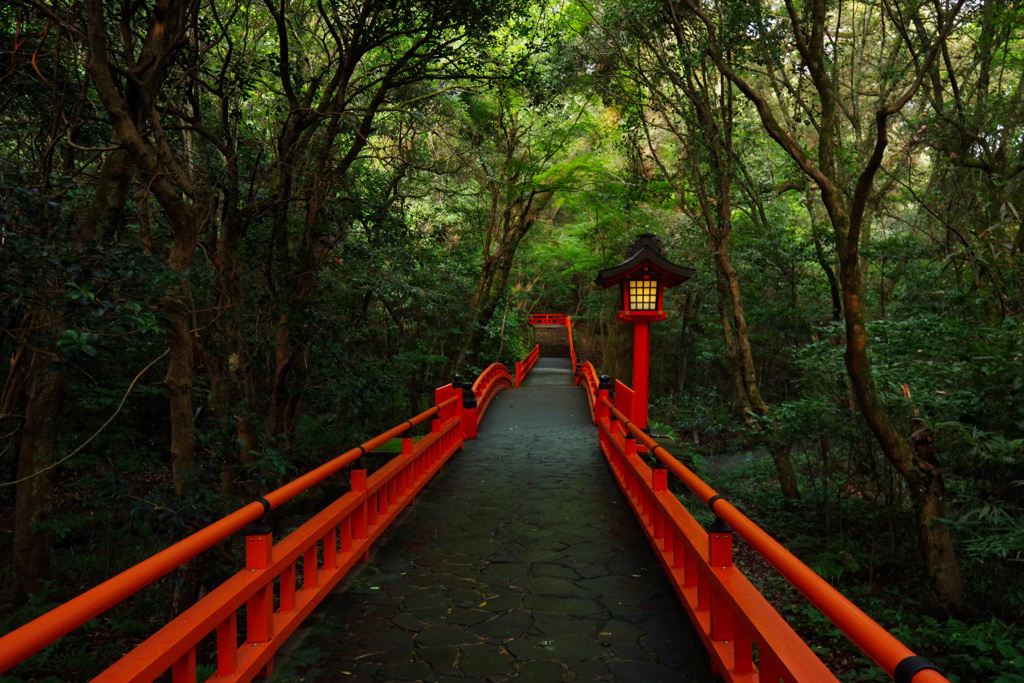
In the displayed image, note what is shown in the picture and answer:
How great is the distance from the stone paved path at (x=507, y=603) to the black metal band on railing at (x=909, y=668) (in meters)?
2.11

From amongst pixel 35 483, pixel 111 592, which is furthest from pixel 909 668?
pixel 35 483

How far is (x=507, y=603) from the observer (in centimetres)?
474

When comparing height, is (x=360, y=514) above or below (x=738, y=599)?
below

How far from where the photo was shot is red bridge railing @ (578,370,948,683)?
201 cm

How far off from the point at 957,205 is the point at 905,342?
5145 millimetres

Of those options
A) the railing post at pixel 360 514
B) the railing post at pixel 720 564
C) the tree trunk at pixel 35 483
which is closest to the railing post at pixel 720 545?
the railing post at pixel 720 564

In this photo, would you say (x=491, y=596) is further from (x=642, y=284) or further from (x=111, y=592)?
(x=642, y=284)

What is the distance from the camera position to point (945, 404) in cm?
688

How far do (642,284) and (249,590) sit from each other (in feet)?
23.6

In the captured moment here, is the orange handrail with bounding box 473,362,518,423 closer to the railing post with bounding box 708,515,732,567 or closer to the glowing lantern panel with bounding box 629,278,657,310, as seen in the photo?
the glowing lantern panel with bounding box 629,278,657,310

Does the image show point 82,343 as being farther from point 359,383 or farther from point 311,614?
point 359,383

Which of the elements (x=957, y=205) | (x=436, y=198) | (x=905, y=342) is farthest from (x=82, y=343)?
(x=436, y=198)

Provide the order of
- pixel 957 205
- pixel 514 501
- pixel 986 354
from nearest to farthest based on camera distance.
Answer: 1. pixel 986 354
2. pixel 514 501
3. pixel 957 205

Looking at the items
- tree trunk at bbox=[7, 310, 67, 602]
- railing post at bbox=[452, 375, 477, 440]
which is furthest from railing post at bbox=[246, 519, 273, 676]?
railing post at bbox=[452, 375, 477, 440]
